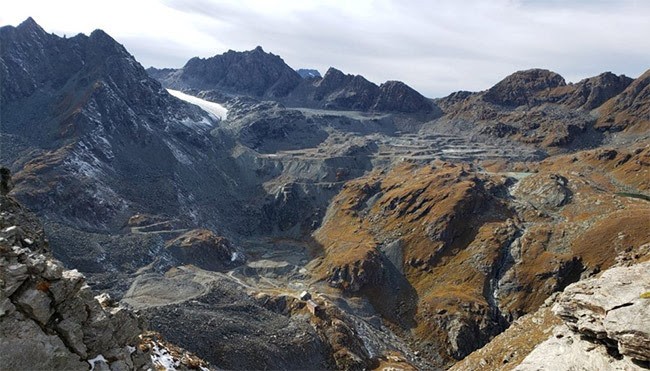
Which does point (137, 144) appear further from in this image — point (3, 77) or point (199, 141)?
point (3, 77)

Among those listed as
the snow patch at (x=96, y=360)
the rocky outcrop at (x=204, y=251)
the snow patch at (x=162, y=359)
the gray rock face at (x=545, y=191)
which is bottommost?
the rocky outcrop at (x=204, y=251)

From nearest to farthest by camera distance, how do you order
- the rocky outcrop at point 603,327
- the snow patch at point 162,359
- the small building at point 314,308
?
the rocky outcrop at point 603,327 < the snow patch at point 162,359 < the small building at point 314,308

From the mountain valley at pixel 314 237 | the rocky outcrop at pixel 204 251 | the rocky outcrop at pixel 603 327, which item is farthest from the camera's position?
the rocky outcrop at pixel 204 251

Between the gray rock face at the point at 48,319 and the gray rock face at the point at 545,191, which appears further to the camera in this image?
the gray rock face at the point at 545,191

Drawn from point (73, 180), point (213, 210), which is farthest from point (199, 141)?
point (73, 180)

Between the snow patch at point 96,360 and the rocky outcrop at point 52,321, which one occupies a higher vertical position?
the rocky outcrop at point 52,321

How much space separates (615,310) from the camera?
27484mm

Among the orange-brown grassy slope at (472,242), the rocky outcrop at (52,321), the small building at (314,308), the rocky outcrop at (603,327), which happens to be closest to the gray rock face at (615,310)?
the rocky outcrop at (603,327)

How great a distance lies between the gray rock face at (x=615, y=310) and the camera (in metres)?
25.5

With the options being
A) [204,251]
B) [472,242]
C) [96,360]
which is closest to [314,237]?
[204,251]

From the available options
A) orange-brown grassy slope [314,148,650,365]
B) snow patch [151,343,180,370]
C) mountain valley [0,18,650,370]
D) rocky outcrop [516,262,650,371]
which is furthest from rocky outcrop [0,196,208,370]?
orange-brown grassy slope [314,148,650,365]

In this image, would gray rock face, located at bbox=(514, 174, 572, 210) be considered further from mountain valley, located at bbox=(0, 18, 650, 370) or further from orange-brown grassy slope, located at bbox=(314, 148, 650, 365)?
mountain valley, located at bbox=(0, 18, 650, 370)

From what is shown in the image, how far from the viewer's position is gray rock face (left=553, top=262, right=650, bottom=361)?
25.5m

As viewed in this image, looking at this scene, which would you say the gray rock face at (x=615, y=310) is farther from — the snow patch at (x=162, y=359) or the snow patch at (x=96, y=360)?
the snow patch at (x=96, y=360)
